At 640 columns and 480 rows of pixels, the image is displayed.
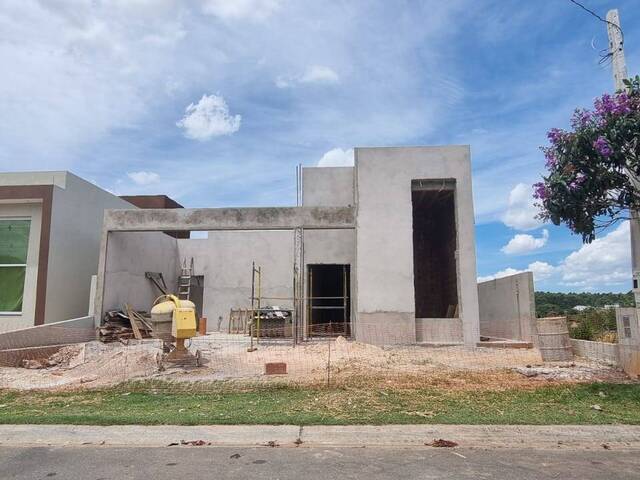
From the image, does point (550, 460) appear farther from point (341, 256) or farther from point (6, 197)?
point (6, 197)

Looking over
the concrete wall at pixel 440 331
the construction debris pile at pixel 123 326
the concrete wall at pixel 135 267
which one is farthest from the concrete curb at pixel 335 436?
the concrete wall at pixel 135 267

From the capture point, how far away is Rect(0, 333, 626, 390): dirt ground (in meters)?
11.8

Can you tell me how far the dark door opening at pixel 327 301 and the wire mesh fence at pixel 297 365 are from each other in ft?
11.6

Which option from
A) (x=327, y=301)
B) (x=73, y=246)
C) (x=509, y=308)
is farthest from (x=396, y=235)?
(x=73, y=246)

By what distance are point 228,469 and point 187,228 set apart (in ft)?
53.4

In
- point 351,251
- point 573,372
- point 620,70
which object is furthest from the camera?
point 351,251

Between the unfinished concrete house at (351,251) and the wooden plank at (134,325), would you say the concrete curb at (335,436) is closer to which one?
the unfinished concrete house at (351,251)

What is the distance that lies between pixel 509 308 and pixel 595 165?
11.7 m

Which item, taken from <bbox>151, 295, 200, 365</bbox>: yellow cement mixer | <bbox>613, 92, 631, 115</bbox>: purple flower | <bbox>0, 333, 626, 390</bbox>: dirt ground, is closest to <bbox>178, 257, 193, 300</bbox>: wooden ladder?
<bbox>0, 333, 626, 390</bbox>: dirt ground

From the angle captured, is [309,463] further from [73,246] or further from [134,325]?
[73,246]

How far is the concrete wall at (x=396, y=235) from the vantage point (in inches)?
752

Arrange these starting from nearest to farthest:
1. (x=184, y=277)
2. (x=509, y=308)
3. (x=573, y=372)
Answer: (x=573, y=372) → (x=509, y=308) → (x=184, y=277)

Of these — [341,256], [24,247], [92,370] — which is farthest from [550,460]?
[24,247]

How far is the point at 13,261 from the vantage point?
1986 cm
